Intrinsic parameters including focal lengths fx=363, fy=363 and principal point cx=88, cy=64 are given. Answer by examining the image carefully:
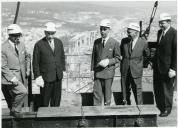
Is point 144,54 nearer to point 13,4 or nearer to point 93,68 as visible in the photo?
point 93,68

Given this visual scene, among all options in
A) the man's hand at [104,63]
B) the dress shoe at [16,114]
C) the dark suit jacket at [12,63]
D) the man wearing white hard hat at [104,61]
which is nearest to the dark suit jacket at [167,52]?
the man wearing white hard hat at [104,61]

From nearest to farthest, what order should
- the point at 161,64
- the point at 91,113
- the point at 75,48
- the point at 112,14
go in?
1. the point at 91,113
2. the point at 161,64
3. the point at 75,48
4. the point at 112,14

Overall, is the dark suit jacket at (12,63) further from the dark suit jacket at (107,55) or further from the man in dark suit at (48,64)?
the dark suit jacket at (107,55)

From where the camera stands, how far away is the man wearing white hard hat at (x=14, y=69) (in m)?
5.57

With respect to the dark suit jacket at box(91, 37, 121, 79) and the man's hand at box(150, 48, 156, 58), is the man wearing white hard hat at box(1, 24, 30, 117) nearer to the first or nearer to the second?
the dark suit jacket at box(91, 37, 121, 79)

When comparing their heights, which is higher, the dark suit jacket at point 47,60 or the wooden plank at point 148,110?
the dark suit jacket at point 47,60

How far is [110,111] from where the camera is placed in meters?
5.31

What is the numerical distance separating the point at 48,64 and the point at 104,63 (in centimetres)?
93

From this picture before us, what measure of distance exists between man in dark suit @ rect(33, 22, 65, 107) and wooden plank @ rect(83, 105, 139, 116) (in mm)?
894

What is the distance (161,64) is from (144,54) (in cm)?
36

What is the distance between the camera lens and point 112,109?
17.8 feet

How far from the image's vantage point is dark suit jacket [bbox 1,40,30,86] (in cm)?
559

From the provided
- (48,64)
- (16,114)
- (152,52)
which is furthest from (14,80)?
(152,52)

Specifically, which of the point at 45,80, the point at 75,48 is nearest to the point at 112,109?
the point at 45,80
